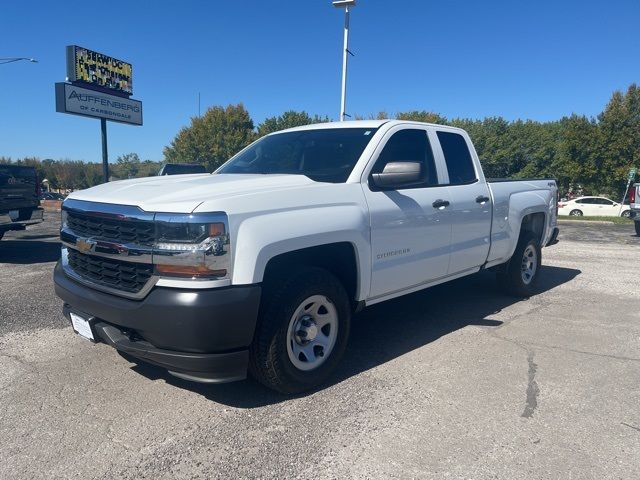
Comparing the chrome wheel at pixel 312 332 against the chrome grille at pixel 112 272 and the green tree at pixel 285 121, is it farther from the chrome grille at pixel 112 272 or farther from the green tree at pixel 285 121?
the green tree at pixel 285 121

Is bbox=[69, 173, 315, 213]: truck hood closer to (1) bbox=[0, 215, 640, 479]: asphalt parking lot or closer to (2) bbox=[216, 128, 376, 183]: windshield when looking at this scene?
(2) bbox=[216, 128, 376, 183]: windshield

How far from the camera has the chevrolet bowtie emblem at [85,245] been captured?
3.37 m

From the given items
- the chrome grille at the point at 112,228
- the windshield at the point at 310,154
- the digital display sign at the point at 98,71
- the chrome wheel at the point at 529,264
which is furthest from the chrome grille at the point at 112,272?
the digital display sign at the point at 98,71

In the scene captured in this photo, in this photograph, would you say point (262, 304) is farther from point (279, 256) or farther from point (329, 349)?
point (329, 349)

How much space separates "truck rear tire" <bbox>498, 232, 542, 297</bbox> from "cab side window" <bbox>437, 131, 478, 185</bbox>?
4.76 feet

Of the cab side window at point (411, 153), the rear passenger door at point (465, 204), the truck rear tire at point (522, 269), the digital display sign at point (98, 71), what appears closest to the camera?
the cab side window at point (411, 153)

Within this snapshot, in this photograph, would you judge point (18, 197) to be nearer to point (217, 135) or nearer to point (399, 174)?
point (399, 174)

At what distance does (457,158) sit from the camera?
5.30 metres

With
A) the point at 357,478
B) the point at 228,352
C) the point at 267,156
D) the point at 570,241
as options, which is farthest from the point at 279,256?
the point at 570,241

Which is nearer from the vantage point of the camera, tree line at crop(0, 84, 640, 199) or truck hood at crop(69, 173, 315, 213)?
truck hood at crop(69, 173, 315, 213)

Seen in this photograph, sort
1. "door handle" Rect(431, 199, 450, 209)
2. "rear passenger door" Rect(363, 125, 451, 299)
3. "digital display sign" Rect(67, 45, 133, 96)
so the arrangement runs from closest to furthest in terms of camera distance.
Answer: "rear passenger door" Rect(363, 125, 451, 299)
"door handle" Rect(431, 199, 450, 209)
"digital display sign" Rect(67, 45, 133, 96)

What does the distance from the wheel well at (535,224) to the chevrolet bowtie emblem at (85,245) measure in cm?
508

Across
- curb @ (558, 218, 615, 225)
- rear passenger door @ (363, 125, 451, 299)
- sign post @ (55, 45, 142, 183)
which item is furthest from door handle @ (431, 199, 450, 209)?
curb @ (558, 218, 615, 225)

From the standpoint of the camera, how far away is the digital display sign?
15.3 meters
